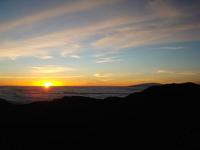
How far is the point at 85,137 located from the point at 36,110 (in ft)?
23.6

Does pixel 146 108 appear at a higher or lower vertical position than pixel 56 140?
higher

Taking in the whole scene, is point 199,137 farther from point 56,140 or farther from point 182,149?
point 56,140

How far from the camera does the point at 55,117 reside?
17.9 m

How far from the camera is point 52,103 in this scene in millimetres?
21266

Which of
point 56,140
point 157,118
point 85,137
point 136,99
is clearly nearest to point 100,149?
point 85,137

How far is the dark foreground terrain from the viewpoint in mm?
13906

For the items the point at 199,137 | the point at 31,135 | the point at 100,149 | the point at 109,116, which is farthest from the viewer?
the point at 109,116

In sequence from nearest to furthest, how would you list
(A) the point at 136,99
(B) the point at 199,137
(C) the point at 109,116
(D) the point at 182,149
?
(D) the point at 182,149 → (B) the point at 199,137 → (C) the point at 109,116 → (A) the point at 136,99

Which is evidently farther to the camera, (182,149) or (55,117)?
(55,117)

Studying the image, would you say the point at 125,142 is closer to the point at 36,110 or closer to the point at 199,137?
the point at 199,137

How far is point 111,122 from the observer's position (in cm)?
1602

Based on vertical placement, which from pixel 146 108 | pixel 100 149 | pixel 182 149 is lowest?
pixel 100 149

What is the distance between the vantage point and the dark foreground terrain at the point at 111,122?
1391 cm

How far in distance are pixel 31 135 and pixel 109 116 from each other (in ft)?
20.0
